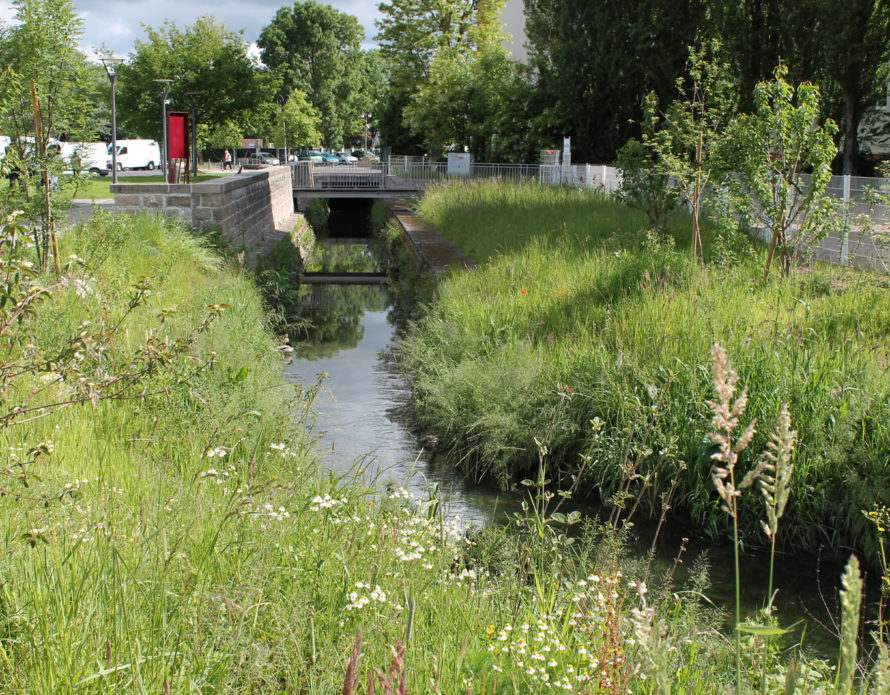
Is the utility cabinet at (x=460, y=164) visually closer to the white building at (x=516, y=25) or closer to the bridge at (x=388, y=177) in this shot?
the bridge at (x=388, y=177)

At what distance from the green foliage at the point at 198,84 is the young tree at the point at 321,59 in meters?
→ 34.8

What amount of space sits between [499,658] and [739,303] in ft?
17.5

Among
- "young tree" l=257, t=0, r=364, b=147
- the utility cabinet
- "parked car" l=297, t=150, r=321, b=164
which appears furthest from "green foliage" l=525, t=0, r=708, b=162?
"young tree" l=257, t=0, r=364, b=147

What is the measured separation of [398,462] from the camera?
6504 mm

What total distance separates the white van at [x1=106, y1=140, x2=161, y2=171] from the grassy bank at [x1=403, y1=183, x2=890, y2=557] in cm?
5053

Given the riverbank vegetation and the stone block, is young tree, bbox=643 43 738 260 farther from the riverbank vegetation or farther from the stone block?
the stone block

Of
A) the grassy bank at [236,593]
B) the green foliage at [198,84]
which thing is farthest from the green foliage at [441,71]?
the grassy bank at [236,593]

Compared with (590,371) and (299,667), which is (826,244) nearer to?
(590,371)

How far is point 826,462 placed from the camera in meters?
5.18

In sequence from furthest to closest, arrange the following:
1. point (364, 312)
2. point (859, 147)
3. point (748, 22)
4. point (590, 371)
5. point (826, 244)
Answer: point (859, 147) → point (748, 22) → point (364, 312) → point (826, 244) → point (590, 371)

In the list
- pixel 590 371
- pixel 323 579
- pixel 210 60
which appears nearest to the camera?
pixel 323 579

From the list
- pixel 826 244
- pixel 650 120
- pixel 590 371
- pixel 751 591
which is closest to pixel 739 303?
pixel 590 371

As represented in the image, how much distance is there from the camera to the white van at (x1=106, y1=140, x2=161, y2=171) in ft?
182

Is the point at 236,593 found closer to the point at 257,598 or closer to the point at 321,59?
the point at 257,598
